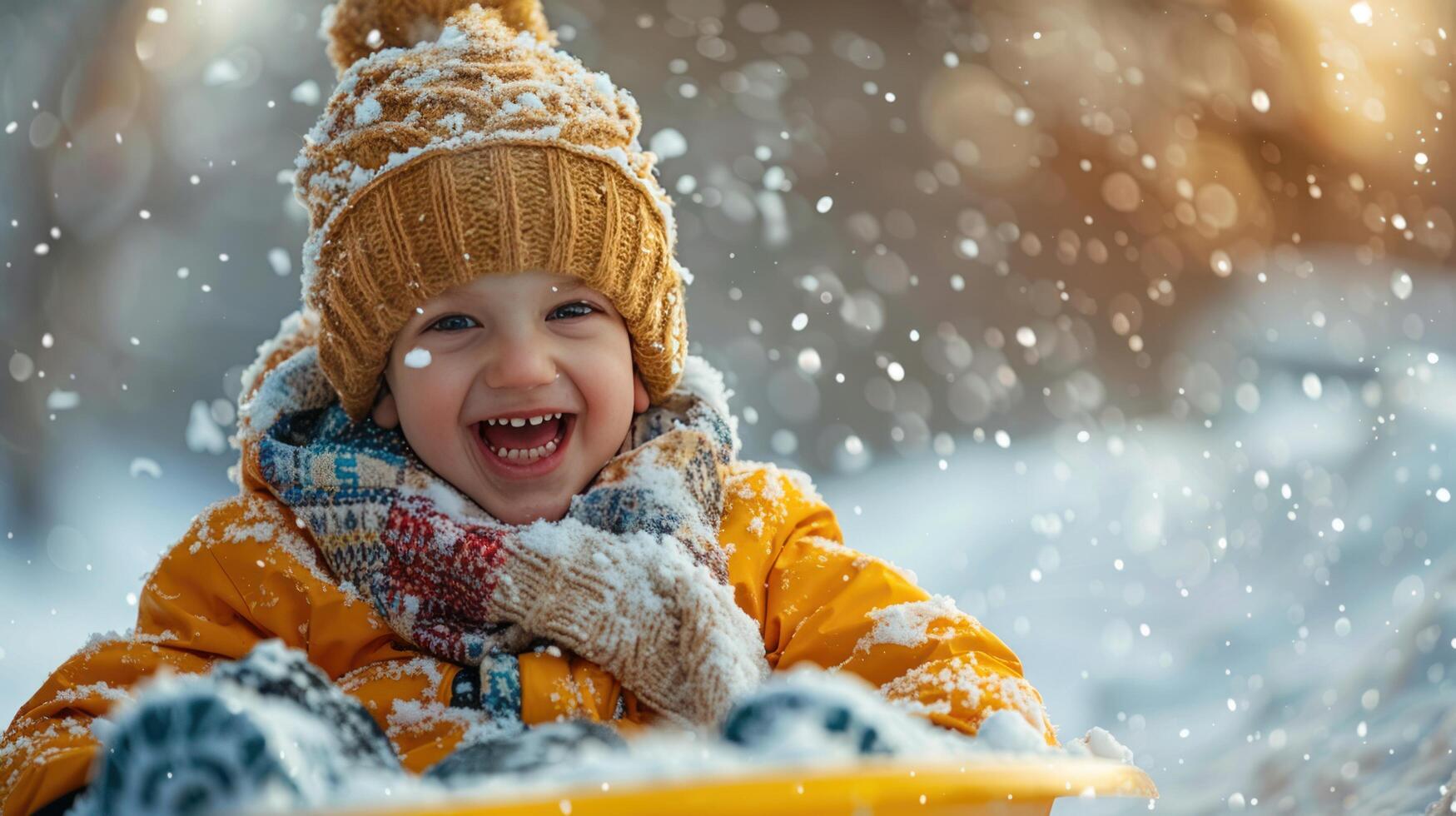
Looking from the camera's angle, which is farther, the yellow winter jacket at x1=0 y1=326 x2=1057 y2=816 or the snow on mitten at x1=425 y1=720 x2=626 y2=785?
the yellow winter jacket at x1=0 y1=326 x2=1057 y2=816

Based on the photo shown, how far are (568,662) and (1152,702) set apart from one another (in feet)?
2.72

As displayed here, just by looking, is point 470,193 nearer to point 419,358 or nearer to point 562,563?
point 419,358

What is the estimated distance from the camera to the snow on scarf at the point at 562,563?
861 millimetres

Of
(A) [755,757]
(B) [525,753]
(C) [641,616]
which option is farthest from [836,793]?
(C) [641,616]

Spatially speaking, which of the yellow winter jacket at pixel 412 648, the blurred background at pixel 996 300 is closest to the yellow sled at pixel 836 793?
the yellow winter jacket at pixel 412 648

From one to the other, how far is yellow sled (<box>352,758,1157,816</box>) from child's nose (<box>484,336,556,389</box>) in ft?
1.50

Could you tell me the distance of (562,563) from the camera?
0.88 metres

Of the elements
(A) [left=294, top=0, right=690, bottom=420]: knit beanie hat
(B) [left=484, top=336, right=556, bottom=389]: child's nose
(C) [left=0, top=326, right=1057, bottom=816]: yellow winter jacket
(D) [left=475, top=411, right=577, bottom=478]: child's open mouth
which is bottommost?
(C) [left=0, top=326, right=1057, bottom=816]: yellow winter jacket

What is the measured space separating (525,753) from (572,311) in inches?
16.9

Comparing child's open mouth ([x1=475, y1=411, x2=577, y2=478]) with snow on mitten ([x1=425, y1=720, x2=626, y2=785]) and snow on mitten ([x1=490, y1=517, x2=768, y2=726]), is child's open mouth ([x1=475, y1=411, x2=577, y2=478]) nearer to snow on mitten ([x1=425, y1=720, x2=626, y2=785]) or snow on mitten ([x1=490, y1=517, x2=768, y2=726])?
snow on mitten ([x1=490, y1=517, x2=768, y2=726])

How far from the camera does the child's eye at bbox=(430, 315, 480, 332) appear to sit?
0.96 m

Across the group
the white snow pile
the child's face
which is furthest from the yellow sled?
the child's face

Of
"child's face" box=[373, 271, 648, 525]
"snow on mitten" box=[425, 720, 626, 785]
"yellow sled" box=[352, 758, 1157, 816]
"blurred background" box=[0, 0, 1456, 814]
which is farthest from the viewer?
"blurred background" box=[0, 0, 1456, 814]

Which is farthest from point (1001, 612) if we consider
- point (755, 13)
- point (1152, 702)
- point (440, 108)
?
point (440, 108)
